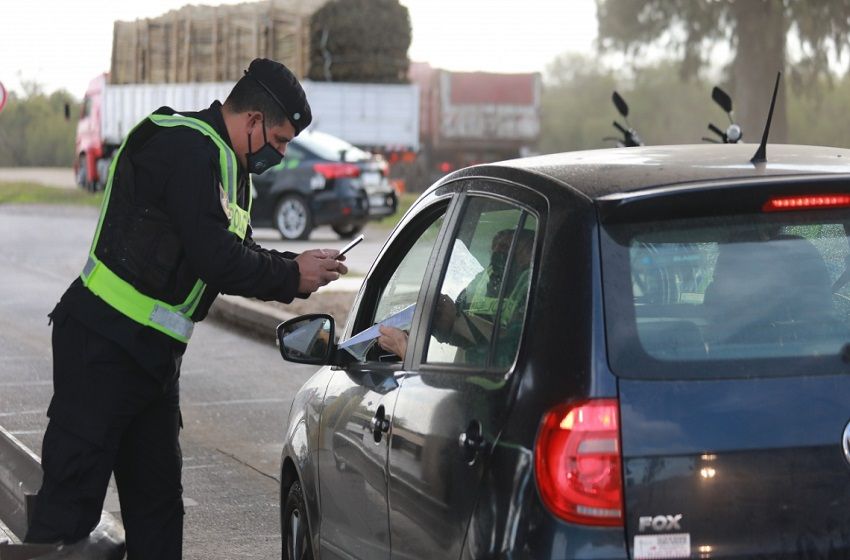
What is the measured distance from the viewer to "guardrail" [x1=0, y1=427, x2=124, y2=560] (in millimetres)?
4703

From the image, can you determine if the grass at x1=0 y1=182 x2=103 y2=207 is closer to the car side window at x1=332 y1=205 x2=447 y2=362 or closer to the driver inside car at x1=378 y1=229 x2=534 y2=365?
the car side window at x1=332 y1=205 x2=447 y2=362

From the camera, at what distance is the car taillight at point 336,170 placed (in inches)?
918

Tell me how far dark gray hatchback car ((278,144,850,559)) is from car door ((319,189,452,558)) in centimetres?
24

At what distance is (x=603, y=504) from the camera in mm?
3102

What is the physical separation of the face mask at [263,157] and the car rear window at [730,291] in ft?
5.99

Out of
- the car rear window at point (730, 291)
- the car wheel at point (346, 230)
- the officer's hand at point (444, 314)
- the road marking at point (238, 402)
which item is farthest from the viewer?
the car wheel at point (346, 230)

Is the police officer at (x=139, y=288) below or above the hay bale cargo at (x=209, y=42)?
below

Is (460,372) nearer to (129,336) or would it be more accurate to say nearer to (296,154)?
(129,336)

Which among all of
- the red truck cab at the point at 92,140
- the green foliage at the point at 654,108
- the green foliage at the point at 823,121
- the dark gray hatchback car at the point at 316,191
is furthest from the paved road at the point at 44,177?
the dark gray hatchback car at the point at 316,191

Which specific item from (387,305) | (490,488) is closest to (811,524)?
(490,488)

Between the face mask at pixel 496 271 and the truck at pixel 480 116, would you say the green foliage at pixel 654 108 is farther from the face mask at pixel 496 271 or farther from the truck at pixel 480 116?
the face mask at pixel 496 271

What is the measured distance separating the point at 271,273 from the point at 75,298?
57 centimetres

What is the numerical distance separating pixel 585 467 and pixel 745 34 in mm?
26395

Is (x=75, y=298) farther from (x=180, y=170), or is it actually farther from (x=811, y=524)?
(x=811, y=524)
